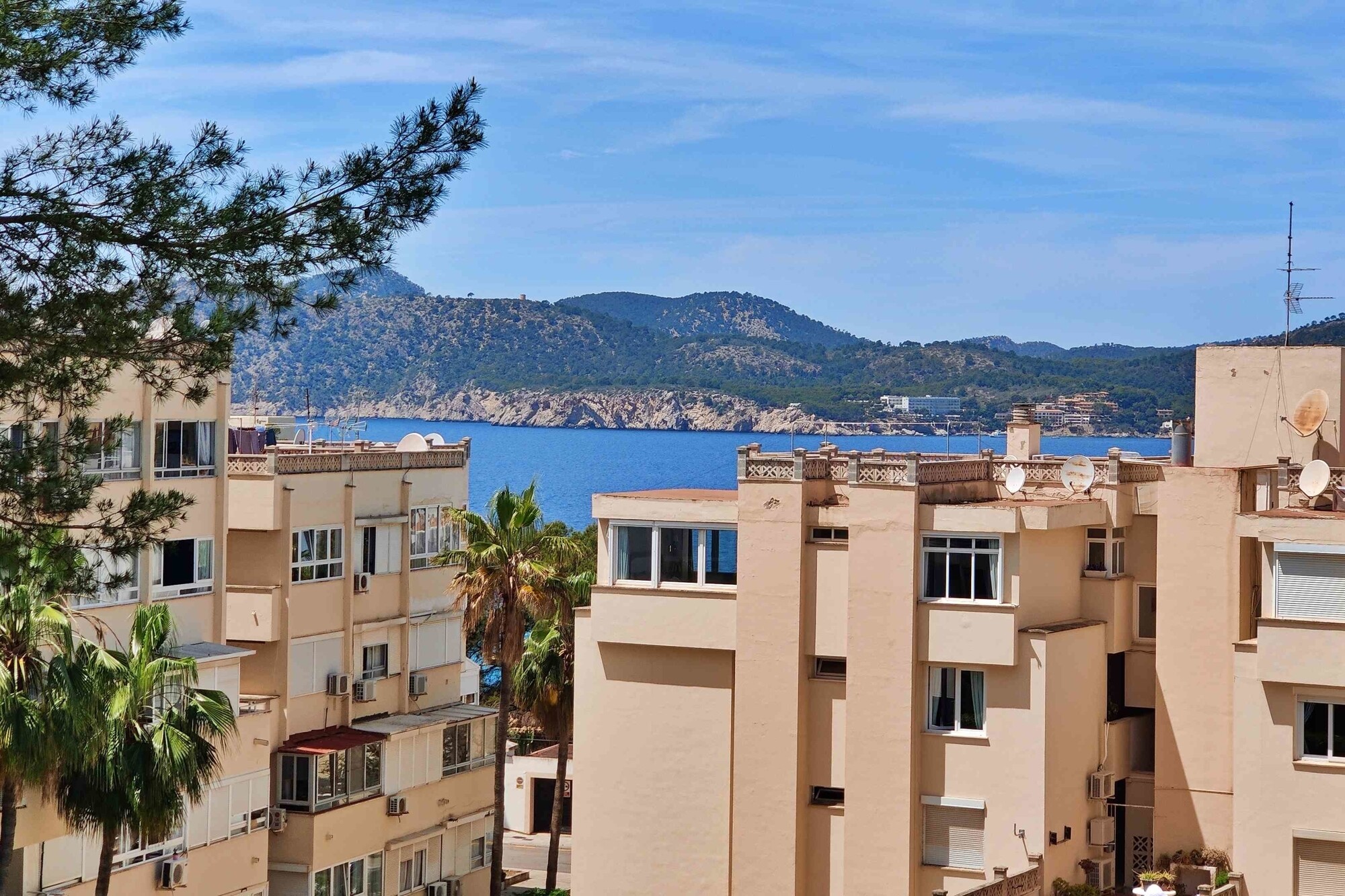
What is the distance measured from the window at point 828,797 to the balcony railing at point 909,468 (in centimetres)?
539

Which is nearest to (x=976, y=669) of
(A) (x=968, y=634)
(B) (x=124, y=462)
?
(A) (x=968, y=634)

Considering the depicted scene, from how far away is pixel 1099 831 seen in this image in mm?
30375

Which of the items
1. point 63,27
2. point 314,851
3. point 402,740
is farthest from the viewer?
point 402,740

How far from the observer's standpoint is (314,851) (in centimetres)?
3494

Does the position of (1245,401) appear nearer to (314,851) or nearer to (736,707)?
(736,707)

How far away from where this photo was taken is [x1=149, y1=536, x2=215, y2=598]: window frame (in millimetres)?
32812

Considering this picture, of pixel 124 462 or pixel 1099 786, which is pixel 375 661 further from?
pixel 1099 786

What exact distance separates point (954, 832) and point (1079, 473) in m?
6.93

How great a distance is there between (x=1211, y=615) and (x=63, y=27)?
71.2 ft

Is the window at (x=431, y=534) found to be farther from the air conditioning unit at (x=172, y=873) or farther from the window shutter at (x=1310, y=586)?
the window shutter at (x=1310, y=586)

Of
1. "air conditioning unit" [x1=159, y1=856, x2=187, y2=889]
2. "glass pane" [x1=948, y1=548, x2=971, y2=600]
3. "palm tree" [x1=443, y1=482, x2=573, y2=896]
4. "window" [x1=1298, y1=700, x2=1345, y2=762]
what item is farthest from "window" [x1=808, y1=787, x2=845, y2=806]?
"air conditioning unit" [x1=159, y1=856, x2=187, y2=889]

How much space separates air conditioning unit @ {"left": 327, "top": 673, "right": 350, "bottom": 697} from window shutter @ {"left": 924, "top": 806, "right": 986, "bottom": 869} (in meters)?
14.0

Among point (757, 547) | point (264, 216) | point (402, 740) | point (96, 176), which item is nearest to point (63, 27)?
point (96, 176)

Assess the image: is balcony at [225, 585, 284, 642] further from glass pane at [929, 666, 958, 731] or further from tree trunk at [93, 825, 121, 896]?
glass pane at [929, 666, 958, 731]
